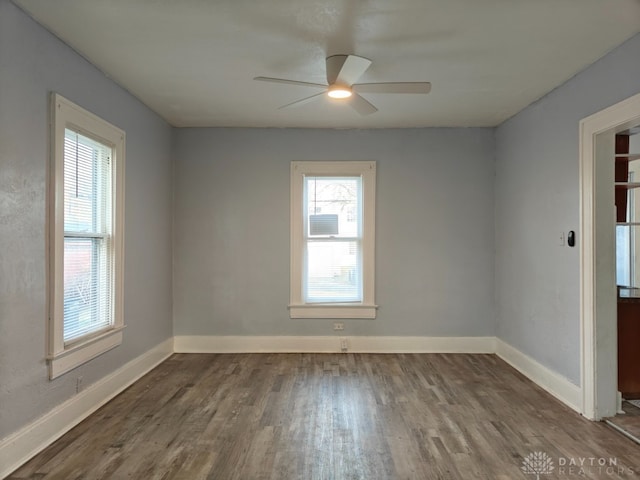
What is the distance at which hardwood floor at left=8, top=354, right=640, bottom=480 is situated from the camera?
101 inches

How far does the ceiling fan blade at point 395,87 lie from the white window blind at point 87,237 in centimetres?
210

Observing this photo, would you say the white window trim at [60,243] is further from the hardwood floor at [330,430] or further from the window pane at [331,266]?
the window pane at [331,266]

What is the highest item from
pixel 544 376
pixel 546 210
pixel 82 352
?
pixel 546 210

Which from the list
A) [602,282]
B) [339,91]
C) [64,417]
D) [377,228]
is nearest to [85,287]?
[64,417]

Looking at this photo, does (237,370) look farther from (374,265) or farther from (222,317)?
(374,265)

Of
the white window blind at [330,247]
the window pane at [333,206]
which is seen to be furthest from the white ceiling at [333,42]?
the white window blind at [330,247]

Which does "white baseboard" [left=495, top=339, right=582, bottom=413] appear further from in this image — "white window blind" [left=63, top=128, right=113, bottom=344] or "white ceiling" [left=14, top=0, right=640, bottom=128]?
"white window blind" [left=63, top=128, right=113, bottom=344]

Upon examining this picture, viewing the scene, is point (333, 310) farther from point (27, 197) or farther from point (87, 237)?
point (27, 197)

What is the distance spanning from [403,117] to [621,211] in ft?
7.31

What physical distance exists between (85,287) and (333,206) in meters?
2.84

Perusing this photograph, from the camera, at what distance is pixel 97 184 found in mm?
3604

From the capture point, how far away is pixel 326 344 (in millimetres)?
5234

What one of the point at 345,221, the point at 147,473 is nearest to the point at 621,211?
the point at 345,221

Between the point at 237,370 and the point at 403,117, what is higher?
the point at 403,117
